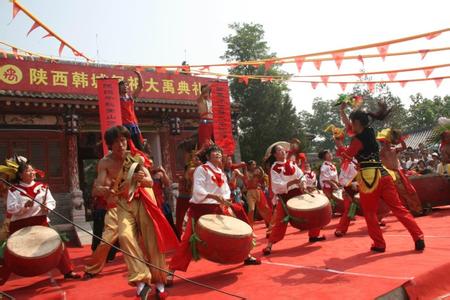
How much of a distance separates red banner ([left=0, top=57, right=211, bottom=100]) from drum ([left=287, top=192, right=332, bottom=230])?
605 cm

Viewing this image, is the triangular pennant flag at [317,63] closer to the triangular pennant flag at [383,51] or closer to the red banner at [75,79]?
the triangular pennant flag at [383,51]

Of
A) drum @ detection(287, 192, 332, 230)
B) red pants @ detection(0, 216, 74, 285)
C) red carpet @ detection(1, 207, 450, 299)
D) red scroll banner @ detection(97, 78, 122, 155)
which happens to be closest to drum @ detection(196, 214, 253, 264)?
red carpet @ detection(1, 207, 450, 299)

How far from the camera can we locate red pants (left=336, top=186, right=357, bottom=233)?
6641mm

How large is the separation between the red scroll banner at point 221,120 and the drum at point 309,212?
1.92 m

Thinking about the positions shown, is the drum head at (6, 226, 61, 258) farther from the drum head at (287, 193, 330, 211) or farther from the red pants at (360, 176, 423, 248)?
the red pants at (360, 176, 423, 248)

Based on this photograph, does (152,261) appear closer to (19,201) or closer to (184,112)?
(19,201)

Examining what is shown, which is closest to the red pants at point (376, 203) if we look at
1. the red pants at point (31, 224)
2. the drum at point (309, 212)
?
the drum at point (309, 212)

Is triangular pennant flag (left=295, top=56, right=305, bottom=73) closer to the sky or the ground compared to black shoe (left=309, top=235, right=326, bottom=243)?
closer to the sky

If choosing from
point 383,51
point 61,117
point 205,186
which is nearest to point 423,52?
point 383,51

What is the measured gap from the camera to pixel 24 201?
17.5 ft

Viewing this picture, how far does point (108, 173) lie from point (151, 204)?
52 centimetres

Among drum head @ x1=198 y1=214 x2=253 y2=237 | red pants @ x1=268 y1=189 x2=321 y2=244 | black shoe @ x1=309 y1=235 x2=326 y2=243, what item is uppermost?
drum head @ x1=198 y1=214 x2=253 y2=237

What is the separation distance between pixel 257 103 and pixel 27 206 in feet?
69.6

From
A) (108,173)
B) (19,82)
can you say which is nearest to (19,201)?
(108,173)
